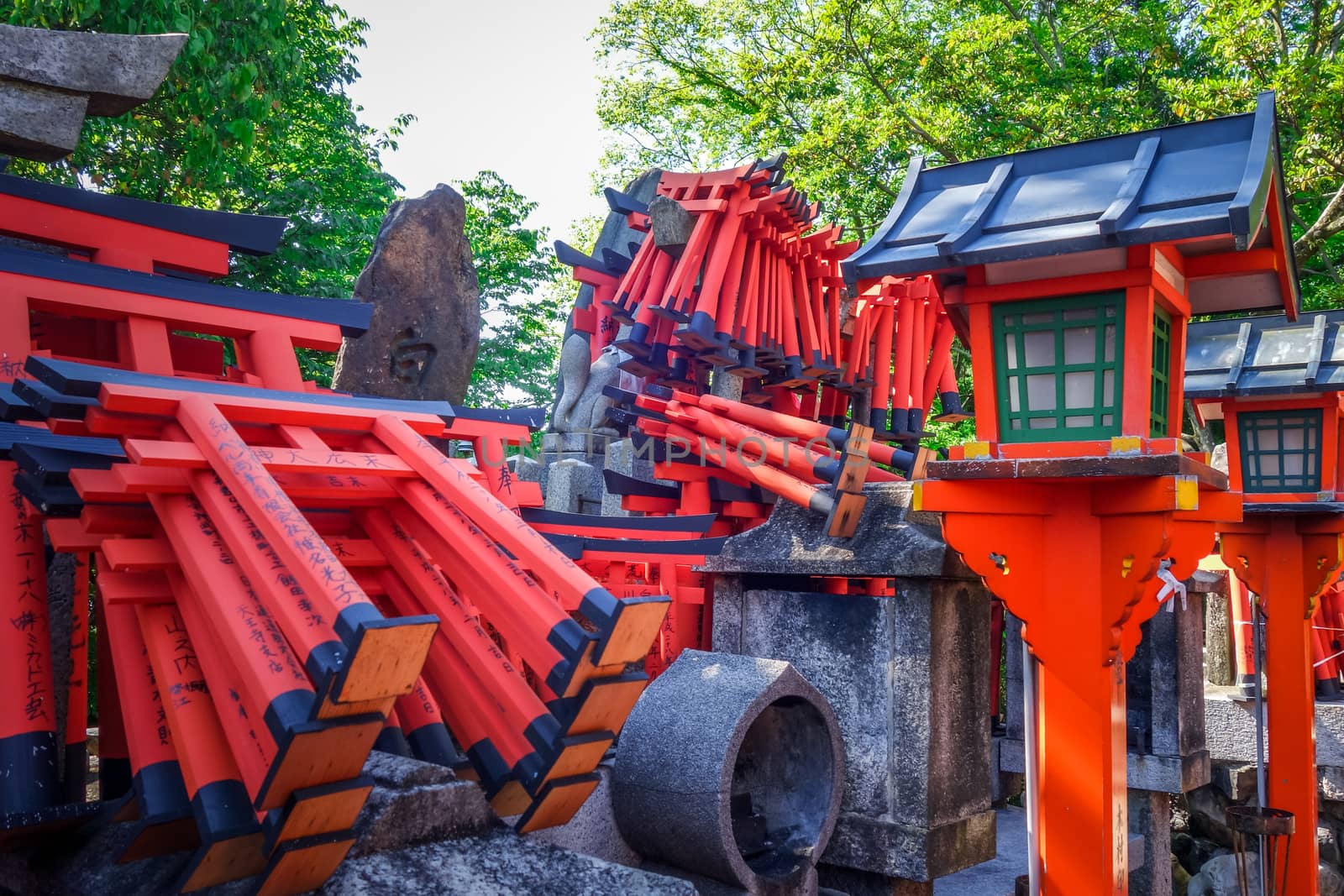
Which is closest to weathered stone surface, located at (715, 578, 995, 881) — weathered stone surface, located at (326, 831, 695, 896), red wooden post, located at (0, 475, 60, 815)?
weathered stone surface, located at (326, 831, 695, 896)

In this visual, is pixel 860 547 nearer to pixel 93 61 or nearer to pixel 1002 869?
pixel 1002 869

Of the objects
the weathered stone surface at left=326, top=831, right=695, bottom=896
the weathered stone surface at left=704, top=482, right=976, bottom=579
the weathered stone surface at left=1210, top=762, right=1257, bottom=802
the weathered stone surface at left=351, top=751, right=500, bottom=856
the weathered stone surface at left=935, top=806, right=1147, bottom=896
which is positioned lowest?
the weathered stone surface at left=1210, top=762, right=1257, bottom=802

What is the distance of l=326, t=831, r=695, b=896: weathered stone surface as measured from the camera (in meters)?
2.77

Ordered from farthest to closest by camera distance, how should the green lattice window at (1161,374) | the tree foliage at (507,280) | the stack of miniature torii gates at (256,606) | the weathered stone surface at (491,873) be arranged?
1. the tree foliage at (507,280)
2. the green lattice window at (1161,374)
3. the weathered stone surface at (491,873)
4. the stack of miniature torii gates at (256,606)

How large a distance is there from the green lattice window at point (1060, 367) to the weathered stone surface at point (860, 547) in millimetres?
1011

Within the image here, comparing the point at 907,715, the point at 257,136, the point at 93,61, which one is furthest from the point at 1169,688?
the point at 257,136

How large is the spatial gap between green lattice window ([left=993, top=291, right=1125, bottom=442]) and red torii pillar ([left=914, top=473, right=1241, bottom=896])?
254mm

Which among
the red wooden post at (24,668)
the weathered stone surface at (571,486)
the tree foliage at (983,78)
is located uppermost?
the tree foliage at (983,78)

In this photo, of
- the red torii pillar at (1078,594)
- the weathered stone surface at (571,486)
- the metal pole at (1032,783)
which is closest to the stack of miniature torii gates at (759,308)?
the weathered stone surface at (571,486)

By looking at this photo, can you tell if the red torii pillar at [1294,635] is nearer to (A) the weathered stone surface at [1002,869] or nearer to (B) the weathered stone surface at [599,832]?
(A) the weathered stone surface at [1002,869]

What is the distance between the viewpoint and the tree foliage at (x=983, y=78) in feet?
38.4

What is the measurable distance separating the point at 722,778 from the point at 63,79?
4.18 metres

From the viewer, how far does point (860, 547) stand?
5453 mm

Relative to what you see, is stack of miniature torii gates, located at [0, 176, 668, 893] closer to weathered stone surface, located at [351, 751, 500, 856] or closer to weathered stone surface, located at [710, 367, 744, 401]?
weathered stone surface, located at [351, 751, 500, 856]
